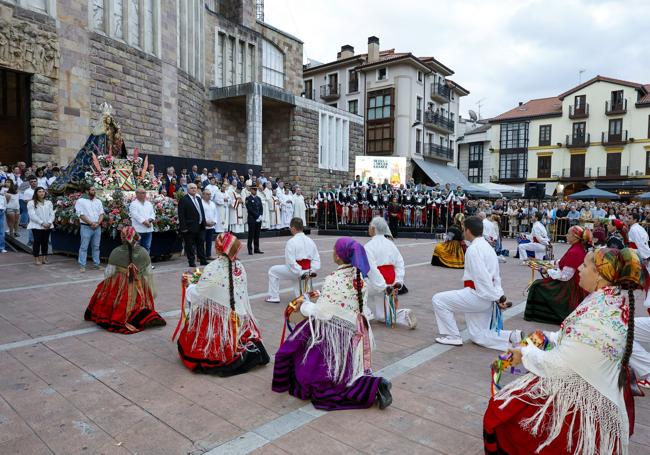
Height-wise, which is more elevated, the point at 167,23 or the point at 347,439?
the point at 167,23

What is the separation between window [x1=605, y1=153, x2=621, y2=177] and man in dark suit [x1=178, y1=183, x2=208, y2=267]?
42.1 m

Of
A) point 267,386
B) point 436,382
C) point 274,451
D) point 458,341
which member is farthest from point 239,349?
point 458,341

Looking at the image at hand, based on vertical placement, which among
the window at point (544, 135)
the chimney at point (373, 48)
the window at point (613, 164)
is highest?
the chimney at point (373, 48)

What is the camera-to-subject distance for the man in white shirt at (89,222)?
9258mm

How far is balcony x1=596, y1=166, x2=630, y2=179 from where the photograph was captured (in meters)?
40.2

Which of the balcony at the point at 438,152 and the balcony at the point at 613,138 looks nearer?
the balcony at the point at 438,152

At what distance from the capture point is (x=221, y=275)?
425cm

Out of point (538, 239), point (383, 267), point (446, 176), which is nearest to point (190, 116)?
point (538, 239)

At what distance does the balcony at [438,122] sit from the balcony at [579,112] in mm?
11124

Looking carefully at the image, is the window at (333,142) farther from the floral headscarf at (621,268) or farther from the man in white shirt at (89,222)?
the floral headscarf at (621,268)

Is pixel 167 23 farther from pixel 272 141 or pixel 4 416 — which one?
pixel 4 416

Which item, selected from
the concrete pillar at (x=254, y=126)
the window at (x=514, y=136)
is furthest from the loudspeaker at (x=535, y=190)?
the window at (x=514, y=136)

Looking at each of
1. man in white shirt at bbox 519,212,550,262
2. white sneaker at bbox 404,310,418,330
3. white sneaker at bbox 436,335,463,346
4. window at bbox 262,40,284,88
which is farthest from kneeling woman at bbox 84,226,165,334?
window at bbox 262,40,284,88

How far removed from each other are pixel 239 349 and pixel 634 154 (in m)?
45.6
